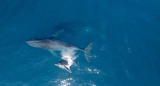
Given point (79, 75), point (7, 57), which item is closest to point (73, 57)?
point (79, 75)

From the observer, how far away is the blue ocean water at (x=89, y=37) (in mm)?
15250

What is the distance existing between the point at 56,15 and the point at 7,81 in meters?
10.7

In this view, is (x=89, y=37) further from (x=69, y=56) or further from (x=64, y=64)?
(x=64, y=64)

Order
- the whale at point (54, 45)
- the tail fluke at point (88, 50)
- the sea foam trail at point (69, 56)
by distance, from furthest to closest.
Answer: the sea foam trail at point (69, 56) → the tail fluke at point (88, 50) → the whale at point (54, 45)

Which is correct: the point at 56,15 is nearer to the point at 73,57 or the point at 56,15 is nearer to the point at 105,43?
the point at 73,57

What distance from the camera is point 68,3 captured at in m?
16.8

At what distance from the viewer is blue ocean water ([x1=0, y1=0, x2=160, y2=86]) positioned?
15250 mm

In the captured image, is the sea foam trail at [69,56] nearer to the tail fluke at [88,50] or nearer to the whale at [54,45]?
the whale at [54,45]

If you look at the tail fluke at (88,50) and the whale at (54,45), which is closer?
the whale at (54,45)

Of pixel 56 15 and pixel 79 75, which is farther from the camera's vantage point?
pixel 79 75

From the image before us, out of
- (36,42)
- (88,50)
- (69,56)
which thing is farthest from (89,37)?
(36,42)

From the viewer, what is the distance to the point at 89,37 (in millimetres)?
16203

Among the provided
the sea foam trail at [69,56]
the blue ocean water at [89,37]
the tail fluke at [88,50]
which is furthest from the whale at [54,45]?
the sea foam trail at [69,56]

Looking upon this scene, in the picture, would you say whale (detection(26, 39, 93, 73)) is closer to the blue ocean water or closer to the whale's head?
the whale's head
